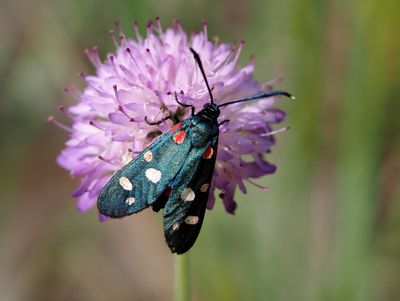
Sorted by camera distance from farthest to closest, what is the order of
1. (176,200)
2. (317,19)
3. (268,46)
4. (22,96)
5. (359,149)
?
(22,96) < (268,46) < (317,19) < (359,149) < (176,200)

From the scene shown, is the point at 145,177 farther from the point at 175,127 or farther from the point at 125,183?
the point at 175,127

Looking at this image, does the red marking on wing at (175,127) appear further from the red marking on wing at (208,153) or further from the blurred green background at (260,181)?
the blurred green background at (260,181)

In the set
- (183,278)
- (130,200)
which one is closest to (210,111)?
(130,200)

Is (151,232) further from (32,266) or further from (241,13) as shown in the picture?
(241,13)

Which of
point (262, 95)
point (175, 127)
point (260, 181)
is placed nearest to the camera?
point (175, 127)

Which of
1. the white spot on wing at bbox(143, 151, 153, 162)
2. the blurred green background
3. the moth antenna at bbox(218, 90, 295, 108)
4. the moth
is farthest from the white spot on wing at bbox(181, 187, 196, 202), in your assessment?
the blurred green background

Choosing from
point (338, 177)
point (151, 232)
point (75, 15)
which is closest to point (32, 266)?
point (151, 232)
